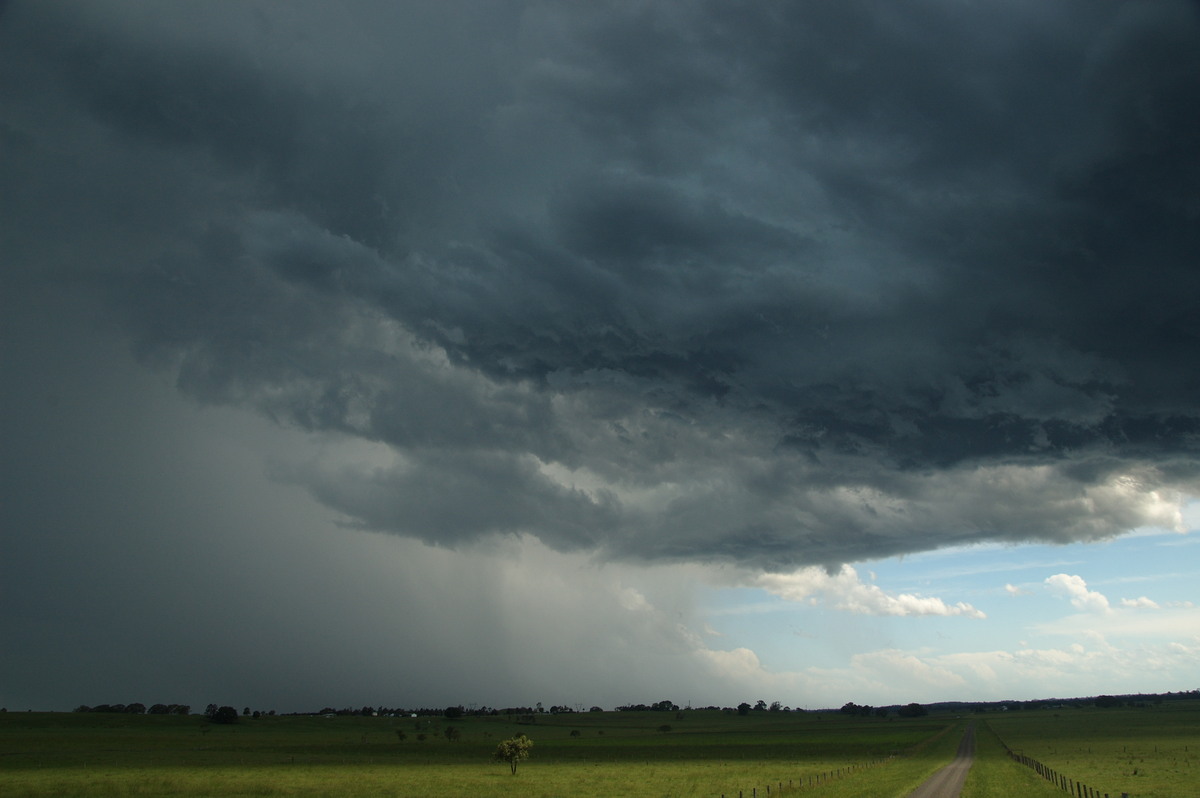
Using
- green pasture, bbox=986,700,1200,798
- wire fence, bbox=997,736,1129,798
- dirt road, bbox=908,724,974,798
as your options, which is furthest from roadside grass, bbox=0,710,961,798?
green pasture, bbox=986,700,1200,798

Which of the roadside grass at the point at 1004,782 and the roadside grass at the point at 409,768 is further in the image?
the roadside grass at the point at 409,768

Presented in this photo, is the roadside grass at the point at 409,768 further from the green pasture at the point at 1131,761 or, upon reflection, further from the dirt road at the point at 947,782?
the green pasture at the point at 1131,761

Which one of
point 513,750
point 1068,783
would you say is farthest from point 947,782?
point 513,750

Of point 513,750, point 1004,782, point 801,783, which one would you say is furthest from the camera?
point 513,750

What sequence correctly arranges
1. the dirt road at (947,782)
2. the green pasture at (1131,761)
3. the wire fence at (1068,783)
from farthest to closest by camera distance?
the green pasture at (1131,761)
the dirt road at (947,782)
the wire fence at (1068,783)

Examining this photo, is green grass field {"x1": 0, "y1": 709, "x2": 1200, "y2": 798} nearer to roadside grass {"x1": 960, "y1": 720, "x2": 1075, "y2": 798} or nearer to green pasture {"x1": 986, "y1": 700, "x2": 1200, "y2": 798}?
roadside grass {"x1": 960, "y1": 720, "x2": 1075, "y2": 798}

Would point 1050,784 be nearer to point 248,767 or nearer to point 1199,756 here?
point 1199,756

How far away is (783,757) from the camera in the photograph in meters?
112

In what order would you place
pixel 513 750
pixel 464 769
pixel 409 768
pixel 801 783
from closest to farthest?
1. pixel 801 783
2. pixel 513 750
3. pixel 464 769
4. pixel 409 768

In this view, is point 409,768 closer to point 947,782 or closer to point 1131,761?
point 947,782

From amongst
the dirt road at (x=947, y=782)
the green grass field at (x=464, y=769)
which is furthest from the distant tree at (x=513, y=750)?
the dirt road at (x=947, y=782)

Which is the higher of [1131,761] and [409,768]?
[1131,761]

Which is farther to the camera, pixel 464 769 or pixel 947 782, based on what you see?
pixel 464 769

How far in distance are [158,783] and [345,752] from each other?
195 feet
